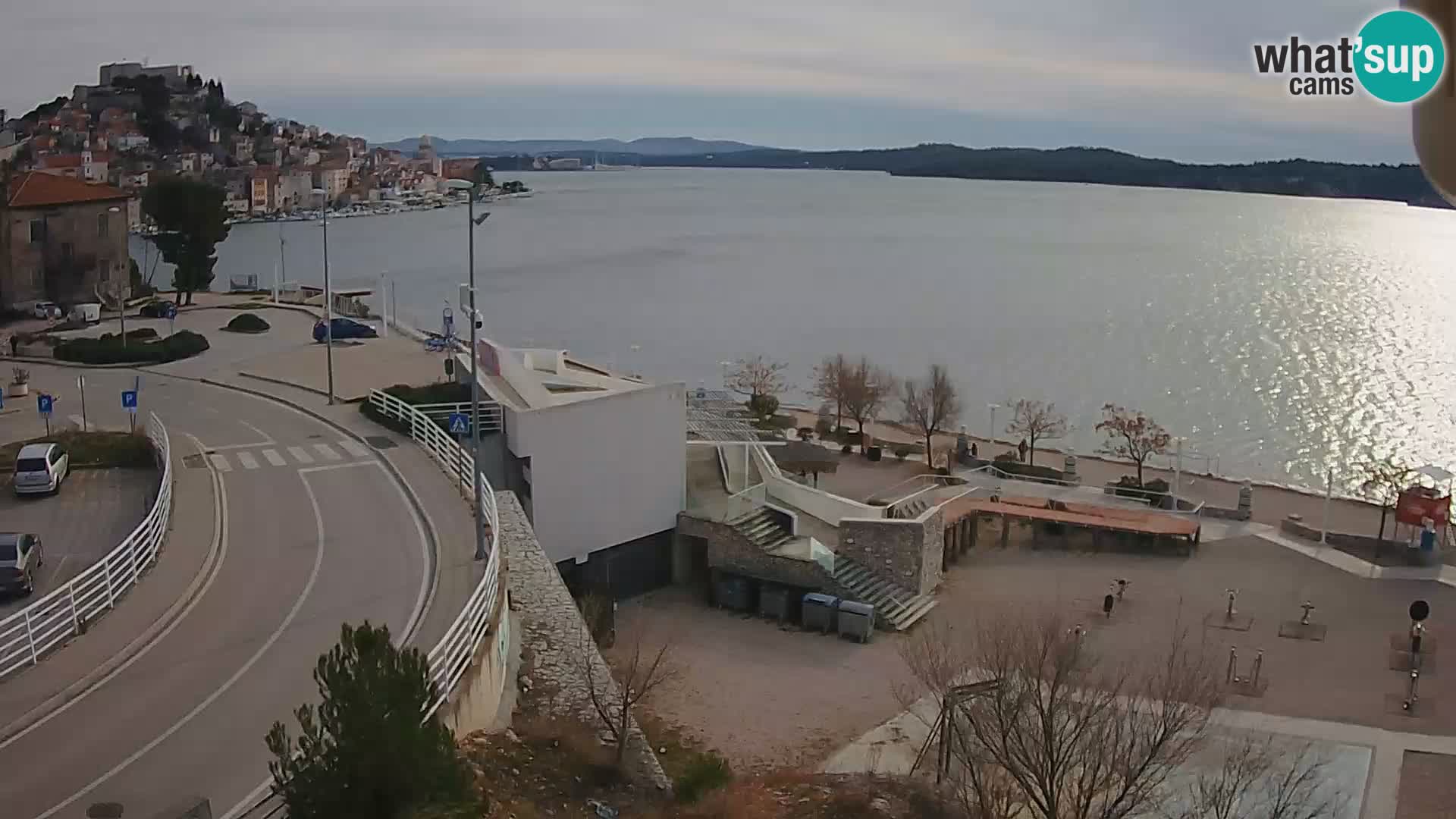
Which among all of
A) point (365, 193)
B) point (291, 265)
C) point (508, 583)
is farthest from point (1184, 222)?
point (508, 583)

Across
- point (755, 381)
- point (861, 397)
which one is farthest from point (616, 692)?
point (755, 381)

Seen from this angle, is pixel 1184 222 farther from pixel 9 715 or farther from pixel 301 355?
pixel 9 715

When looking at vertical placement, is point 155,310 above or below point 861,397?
above

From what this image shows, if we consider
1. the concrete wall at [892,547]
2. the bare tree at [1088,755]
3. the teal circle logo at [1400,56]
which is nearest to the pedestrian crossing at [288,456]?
the concrete wall at [892,547]

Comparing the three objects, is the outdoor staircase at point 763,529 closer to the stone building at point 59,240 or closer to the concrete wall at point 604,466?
the concrete wall at point 604,466

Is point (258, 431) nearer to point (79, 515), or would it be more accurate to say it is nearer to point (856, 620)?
Result: point (79, 515)

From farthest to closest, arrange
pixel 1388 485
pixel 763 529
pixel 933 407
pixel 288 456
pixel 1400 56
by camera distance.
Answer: pixel 933 407
pixel 1388 485
pixel 763 529
pixel 288 456
pixel 1400 56
